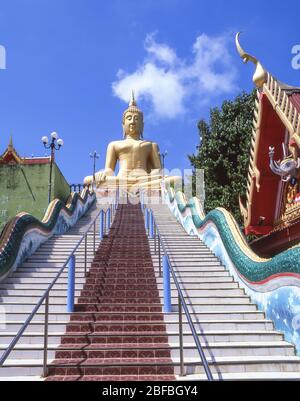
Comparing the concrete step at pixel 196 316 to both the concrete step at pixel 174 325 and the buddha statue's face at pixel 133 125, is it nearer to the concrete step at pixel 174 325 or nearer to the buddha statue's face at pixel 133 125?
the concrete step at pixel 174 325

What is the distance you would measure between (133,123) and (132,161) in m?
3.23

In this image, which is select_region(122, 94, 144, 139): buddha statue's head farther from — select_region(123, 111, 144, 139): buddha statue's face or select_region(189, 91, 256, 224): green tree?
select_region(189, 91, 256, 224): green tree

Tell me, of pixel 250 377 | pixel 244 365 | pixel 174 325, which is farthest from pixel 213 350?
pixel 174 325

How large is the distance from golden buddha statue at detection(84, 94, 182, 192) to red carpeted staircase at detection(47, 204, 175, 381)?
15.8m

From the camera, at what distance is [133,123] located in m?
29.0

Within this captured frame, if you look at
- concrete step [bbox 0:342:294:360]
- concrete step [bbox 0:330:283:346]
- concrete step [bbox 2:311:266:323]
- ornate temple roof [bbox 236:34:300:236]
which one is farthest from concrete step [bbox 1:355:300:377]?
ornate temple roof [bbox 236:34:300:236]

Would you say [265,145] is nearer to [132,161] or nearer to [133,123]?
[132,161]

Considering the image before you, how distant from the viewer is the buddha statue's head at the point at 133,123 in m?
29.0

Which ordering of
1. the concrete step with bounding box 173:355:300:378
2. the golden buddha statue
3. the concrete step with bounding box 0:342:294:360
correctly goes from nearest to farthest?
1. the concrete step with bounding box 173:355:300:378
2. the concrete step with bounding box 0:342:294:360
3. the golden buddha statue

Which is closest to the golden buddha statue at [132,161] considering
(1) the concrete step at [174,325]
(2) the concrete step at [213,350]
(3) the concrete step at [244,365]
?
(1) the concrete step at [174,325]

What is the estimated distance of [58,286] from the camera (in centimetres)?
713

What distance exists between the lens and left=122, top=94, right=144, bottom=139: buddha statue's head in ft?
95.2

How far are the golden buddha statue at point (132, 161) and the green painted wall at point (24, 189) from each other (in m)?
7.64
